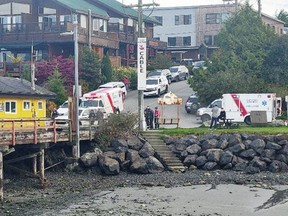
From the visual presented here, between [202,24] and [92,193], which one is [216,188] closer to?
[92,193]

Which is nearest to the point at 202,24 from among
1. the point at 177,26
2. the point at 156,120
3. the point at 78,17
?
the point at 177,26

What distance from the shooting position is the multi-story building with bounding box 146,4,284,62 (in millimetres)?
87125

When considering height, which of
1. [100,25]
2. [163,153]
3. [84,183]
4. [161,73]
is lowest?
[84,183]

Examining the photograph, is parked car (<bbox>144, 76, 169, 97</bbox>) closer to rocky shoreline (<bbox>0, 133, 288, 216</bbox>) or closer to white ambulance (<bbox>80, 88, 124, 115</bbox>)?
white ambulance (<bbox>80, 88, 124, 115</bbox>)

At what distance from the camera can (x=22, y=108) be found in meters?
39.2

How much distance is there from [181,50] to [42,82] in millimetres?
35598

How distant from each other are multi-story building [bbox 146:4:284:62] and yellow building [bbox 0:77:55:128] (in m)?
46.6

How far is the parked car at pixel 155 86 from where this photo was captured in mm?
58594

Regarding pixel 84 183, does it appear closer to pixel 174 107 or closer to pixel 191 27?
pixel 174 107

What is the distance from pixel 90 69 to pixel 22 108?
19.5 m

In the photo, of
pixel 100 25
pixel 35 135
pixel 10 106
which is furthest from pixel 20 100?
pixel 100 25

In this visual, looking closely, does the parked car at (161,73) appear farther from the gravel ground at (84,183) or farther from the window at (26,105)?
the gravel ground at (84,183)

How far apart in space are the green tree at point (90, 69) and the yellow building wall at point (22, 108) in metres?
16.8

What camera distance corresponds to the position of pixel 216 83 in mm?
50875
